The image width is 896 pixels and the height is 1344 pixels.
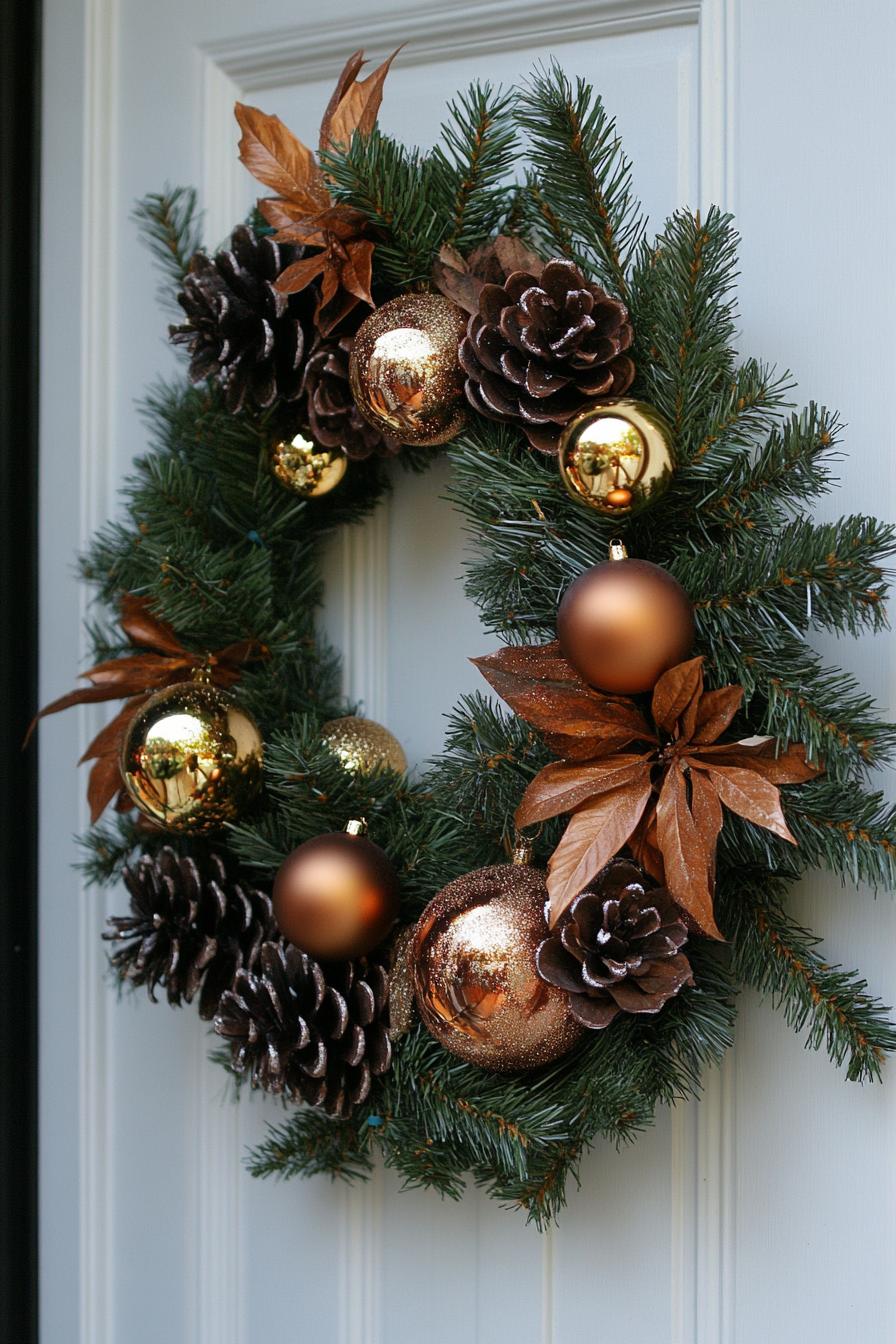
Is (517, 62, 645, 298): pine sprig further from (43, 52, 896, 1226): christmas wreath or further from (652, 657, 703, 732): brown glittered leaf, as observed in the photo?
(652, 657, 703, 732): brown glittered leaf

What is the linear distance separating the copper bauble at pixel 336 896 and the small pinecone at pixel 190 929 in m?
0.07

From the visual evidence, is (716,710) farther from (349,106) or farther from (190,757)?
(349,106)

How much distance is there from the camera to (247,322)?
2.23 ft

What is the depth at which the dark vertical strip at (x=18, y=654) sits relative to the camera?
84 cm

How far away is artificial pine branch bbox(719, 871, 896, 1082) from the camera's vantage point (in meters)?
0.58

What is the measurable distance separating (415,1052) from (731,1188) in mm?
212

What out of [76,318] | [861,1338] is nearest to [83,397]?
[76,318]

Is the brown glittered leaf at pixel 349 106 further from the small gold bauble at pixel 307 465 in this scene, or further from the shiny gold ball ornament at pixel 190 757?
the shiny gold ball ornament at pixel 190 757

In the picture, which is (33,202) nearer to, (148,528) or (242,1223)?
(148,528)

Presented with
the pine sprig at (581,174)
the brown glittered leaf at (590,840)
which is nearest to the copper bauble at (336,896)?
the brown glittered leaf at (590,840)

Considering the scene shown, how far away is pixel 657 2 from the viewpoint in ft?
2.23

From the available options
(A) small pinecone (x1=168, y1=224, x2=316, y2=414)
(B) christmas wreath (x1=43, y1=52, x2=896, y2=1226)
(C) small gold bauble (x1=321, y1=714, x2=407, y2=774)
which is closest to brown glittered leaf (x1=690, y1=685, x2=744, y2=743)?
(B) christmas wreath (x1=43, y1=52, x2=896, y2=1226)

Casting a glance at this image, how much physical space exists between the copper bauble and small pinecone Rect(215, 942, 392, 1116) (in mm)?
25

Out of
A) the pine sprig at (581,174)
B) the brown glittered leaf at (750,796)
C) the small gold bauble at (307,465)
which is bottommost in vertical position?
the brown glittered leaf at (750,796)
